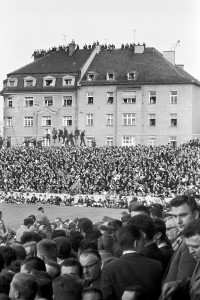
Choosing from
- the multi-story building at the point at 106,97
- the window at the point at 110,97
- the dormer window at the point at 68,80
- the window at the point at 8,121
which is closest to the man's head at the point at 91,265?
the multi-story building at the point at 106,97

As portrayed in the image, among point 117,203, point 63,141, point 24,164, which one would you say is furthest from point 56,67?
point 117,203

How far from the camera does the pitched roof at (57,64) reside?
93.8 meters

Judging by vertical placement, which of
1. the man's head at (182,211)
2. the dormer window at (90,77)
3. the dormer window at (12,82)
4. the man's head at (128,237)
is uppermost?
the dormer window at (90,77)

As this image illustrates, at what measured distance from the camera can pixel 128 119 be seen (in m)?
90.7

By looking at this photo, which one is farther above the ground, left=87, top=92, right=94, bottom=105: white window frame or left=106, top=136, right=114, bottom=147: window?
left=87, top=92, right=94, bottom=105: white window frame

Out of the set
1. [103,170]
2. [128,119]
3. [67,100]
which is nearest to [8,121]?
[67,100]

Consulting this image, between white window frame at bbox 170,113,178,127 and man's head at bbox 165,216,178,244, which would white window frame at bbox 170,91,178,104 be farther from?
man's head at bbox 165,216,178,244

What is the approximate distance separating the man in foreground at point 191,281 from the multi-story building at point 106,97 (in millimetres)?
78739

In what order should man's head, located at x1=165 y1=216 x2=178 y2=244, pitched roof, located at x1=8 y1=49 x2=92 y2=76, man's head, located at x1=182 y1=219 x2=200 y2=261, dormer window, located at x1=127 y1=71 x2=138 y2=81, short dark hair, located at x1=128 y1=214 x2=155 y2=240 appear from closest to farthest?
1. man's head, located at x1=182 y1=219 x2=200 y2=261
2. short dark hair, located at x1=128 y1=214 x2=155 y2=240
3. man's head, located at x1=165 y1=216 x2=178 y2=244
4. dormer window, located at x1=127 y1=71 x2=138 y2=81
5. pitched roof, located at x1=8 y1=49 x2=92 y2=76

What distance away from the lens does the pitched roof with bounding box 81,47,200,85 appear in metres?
89.1

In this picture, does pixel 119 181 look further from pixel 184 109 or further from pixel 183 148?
pixel 184 109

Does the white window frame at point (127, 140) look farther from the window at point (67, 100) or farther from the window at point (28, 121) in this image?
the window at point (28, 121)

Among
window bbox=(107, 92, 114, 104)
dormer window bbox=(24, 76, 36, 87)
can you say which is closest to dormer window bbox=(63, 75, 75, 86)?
dormer window bbox=(24, 76, 36, 87)

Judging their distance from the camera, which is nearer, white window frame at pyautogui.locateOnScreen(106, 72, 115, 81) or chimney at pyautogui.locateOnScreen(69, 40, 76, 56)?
white window frame at pyautogui.locateOnScreen(106, 72, 115, 81)
